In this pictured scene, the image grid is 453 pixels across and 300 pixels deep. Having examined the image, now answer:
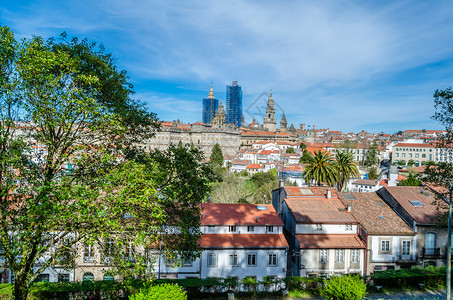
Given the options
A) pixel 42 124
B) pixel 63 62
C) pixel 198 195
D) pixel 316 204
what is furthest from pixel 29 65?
pixel 316 204

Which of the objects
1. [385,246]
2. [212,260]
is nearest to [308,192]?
[385,246]

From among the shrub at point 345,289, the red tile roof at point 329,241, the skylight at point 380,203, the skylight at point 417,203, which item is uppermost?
the skylight at point 417,203

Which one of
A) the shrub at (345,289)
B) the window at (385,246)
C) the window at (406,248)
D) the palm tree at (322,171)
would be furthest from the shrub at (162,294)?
the palm tree at (322,171)

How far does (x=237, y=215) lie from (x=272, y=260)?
4.07 m

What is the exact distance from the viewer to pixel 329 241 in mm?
22141

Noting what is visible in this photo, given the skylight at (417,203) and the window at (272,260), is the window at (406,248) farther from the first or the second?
the window at (272,260)

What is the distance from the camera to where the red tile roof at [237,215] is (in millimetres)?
21938

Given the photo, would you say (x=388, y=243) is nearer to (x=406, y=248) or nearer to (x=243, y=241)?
(x=406, y=248)

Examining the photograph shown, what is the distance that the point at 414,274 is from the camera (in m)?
16.4

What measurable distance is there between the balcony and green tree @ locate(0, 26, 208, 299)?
20209mm

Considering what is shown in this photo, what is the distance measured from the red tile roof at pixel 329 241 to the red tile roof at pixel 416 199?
16.6 ft

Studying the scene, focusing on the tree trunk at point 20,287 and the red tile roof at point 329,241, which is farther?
the red tile roof at point 329,241

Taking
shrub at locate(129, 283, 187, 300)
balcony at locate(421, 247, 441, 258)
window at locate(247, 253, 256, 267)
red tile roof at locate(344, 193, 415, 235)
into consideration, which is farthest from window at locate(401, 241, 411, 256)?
shrub at locate(129, 283, 187, 300)

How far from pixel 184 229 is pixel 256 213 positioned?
13120 millimetres
